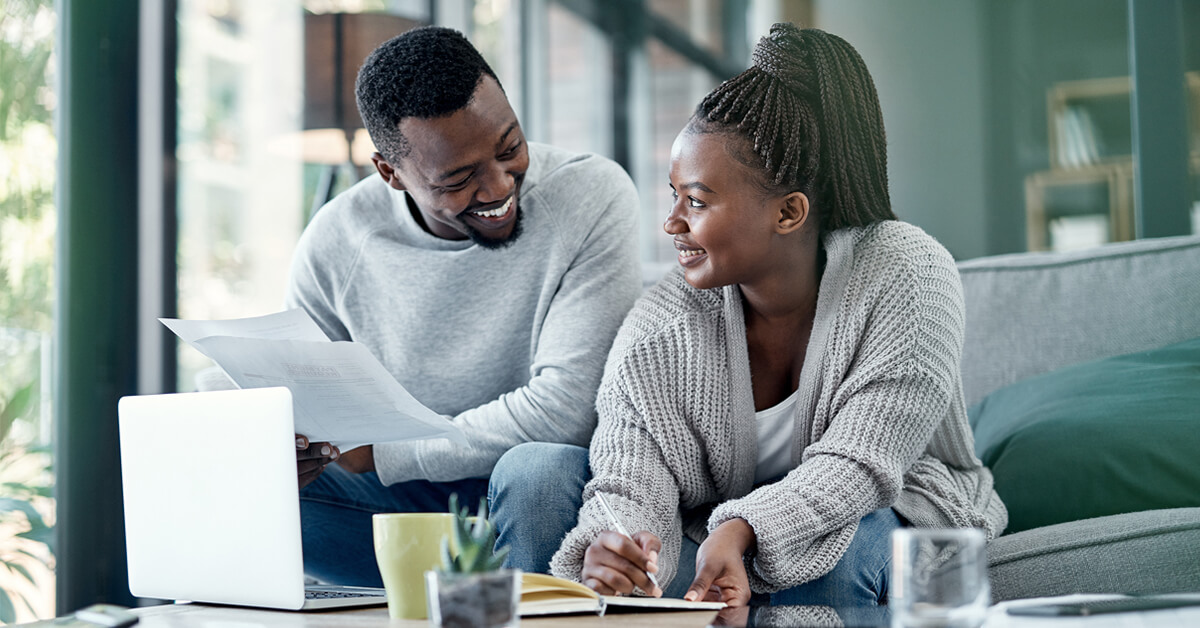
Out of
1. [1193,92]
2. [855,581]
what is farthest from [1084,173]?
[855,581]

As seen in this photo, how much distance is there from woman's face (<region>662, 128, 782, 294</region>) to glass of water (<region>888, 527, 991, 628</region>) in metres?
0.67

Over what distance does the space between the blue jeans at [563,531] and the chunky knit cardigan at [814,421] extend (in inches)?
1.2

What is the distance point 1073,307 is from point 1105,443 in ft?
1.20

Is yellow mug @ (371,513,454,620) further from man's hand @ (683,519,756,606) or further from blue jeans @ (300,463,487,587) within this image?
blue jeans @ (300,463,487,587)

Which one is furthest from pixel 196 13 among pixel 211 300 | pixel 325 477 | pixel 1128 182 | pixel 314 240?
pixel 1128 182

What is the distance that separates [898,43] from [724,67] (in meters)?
1.40

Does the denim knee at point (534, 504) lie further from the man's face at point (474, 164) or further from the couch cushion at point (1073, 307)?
the couch cushion at point (1073, 307)

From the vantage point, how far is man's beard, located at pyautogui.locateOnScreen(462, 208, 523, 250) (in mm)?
1672

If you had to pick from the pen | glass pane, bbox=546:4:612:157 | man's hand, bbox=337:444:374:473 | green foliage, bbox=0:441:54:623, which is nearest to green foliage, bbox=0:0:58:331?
green foliage, bbox=0:441:54:623

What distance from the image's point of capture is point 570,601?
98 cm

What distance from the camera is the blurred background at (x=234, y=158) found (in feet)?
6.73

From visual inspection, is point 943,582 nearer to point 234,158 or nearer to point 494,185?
point 494,185

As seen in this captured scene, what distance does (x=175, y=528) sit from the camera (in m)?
1.15

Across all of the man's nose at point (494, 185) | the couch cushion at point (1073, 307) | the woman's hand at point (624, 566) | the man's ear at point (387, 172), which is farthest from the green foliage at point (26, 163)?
the couch cushion at point (1073, 307)
